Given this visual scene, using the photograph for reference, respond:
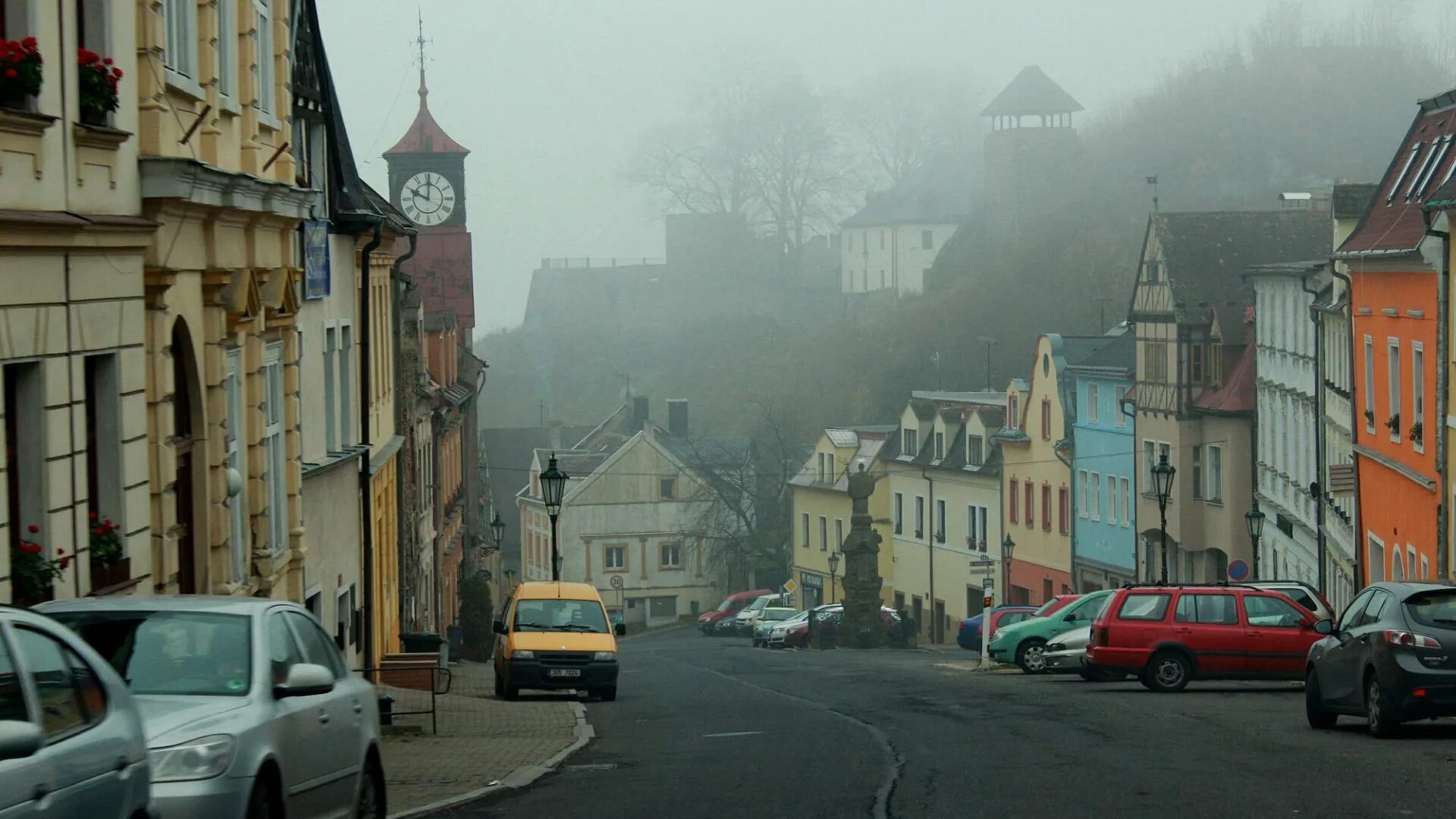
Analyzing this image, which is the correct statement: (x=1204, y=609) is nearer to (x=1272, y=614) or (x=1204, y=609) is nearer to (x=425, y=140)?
(x=1272, y=614)

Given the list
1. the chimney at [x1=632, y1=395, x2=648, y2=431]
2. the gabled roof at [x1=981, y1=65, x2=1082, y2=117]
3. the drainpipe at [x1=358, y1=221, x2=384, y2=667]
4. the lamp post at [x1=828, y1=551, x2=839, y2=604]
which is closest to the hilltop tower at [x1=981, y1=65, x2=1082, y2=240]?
the gabled roof at [x1=981, y1=65, x2=1082, y2=117]

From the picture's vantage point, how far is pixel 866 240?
135875mm

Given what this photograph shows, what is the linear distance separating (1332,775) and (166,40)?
10303 mm

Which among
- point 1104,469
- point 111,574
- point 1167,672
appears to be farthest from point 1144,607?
point 1104,469

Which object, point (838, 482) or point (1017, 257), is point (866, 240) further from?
point (838, 482)

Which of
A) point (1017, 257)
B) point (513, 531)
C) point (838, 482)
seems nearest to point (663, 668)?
point (838, 482)

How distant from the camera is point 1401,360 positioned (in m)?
32.0

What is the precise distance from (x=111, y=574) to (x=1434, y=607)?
34.8 feet

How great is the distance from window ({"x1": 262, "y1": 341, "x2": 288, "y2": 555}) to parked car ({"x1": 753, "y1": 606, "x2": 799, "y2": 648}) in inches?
1602

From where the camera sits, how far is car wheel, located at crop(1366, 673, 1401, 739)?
1684 cm

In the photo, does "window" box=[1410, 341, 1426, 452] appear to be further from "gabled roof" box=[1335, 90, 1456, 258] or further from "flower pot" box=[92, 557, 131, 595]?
"flower pot" box=[92, 557, 131, 595]

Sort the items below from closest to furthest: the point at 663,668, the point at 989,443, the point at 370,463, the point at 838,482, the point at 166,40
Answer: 1. the point at 166,40
2. the point at 370,463
3. the point at 663,668
4. the point at 989,443
5. the point at 838,482

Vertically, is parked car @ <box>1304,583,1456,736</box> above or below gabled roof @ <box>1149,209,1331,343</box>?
below

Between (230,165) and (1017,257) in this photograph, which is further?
(1017,257)
